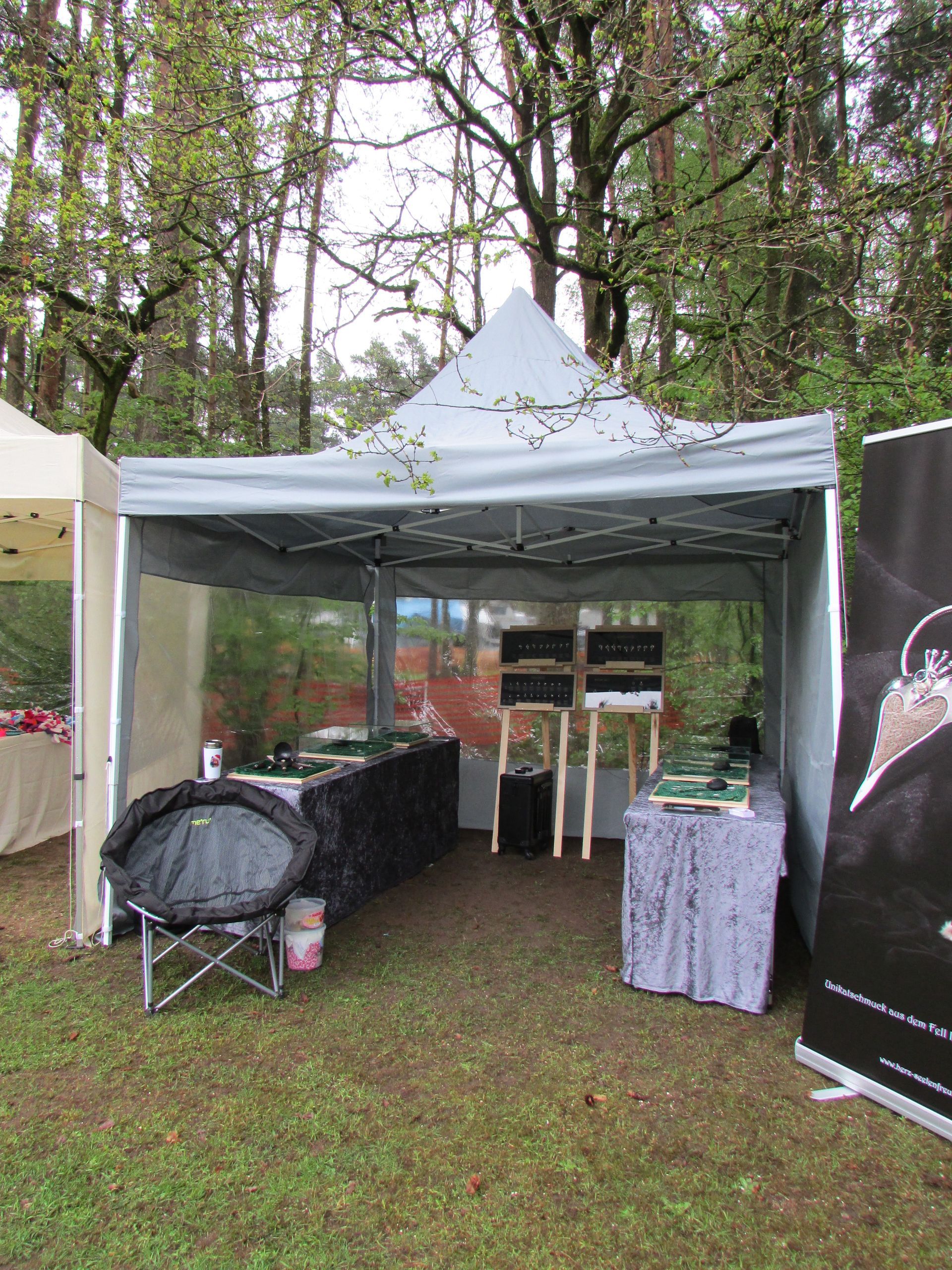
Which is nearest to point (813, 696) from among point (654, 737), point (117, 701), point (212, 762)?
point (654, 737)

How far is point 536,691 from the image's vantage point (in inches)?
198

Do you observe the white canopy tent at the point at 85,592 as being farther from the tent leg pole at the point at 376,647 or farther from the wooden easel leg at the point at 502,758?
the wooden easel leg at the point at 502,758

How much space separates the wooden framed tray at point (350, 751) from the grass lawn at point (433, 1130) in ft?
3.08

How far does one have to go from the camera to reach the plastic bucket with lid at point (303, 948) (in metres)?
3.04

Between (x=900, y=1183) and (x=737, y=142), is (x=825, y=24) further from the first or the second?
(x=900, y=1183)

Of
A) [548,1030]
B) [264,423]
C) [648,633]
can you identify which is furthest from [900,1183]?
[264,423]

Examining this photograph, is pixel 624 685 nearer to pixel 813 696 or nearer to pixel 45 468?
pixel 813 696

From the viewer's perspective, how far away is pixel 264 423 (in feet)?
27.6

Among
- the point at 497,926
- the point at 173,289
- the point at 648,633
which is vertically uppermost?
the point at 173,289

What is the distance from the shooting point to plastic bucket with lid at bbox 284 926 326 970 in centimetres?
304

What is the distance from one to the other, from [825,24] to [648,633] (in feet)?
10.8

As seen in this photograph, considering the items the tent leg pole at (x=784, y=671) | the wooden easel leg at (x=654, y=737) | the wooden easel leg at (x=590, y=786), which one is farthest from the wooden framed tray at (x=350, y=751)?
the tent leg pole at (x=784, y=671)

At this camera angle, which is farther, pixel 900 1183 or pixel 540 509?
pixel 540 509

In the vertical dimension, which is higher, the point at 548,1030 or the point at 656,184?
the point at 656,184
